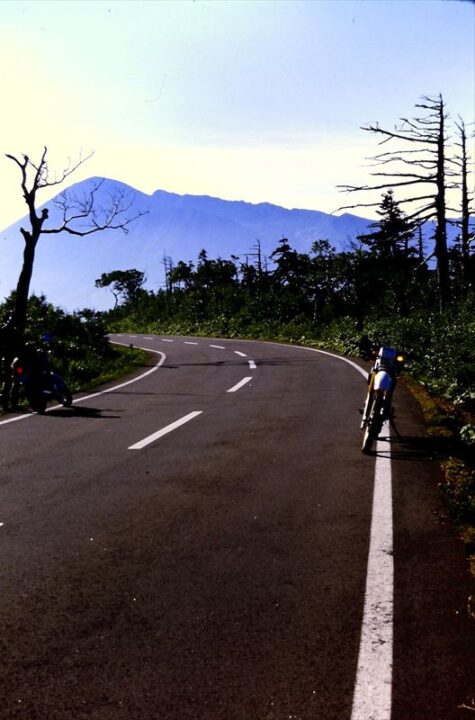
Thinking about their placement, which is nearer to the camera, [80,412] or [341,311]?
[80,412]

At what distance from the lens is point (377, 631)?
3113 mm

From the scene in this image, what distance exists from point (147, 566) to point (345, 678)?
1734mm

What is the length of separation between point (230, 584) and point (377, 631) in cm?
100

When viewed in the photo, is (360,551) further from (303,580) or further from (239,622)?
(239,622)

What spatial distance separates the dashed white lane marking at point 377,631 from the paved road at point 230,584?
0.5 inches

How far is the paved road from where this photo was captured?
262 centimetres

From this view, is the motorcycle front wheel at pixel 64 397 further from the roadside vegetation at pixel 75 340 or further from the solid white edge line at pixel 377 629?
the solid white edge line at pixel 377 629

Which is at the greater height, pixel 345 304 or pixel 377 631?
pixel 345 304

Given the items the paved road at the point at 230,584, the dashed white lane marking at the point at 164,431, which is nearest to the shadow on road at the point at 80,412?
the dashed white lane marking at the point at 164,431

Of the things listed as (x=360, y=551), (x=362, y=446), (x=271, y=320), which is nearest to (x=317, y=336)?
(x=271, y=320)

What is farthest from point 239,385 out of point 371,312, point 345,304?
point 345,304

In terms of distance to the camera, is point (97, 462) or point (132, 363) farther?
point (132, 363)

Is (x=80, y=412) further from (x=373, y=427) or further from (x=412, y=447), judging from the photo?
(x=412, y=447)

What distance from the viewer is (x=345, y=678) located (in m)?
2.72
